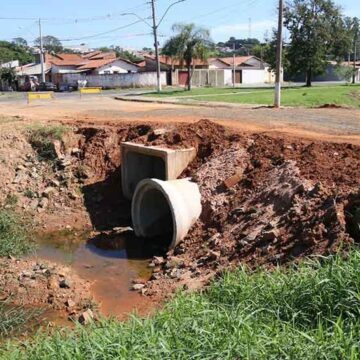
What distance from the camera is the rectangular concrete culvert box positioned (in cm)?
1451

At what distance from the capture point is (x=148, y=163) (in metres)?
17.1

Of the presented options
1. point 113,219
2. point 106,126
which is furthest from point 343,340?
point 106,126

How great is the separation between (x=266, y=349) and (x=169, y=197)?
7600 millimetres

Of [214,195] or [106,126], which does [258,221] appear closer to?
[214,195]

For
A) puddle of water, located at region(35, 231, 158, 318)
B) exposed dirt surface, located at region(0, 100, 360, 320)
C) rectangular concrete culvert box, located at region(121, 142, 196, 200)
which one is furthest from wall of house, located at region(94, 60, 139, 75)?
puddle of water, located at region(35, 231, 158, 318)

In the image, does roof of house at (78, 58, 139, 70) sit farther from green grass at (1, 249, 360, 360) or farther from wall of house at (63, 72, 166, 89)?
green grass at (1, 249, 360, 360)

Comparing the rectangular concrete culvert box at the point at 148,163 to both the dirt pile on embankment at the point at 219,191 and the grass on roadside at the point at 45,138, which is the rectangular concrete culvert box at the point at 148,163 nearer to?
the dirt pile on embankment at the point at 219,191

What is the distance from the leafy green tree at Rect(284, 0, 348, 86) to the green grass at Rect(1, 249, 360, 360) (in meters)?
46.5

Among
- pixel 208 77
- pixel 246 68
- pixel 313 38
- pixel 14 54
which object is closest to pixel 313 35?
pixel 313 38

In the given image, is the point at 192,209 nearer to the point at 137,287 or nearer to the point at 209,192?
the point at 209,192

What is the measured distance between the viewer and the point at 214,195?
13.4 m

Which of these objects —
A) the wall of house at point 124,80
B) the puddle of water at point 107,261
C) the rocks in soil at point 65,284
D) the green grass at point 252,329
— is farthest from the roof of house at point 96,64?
the green grass at point 252,329

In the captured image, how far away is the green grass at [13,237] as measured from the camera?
40.6 feet

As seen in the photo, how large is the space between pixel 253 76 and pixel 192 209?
6634cm
